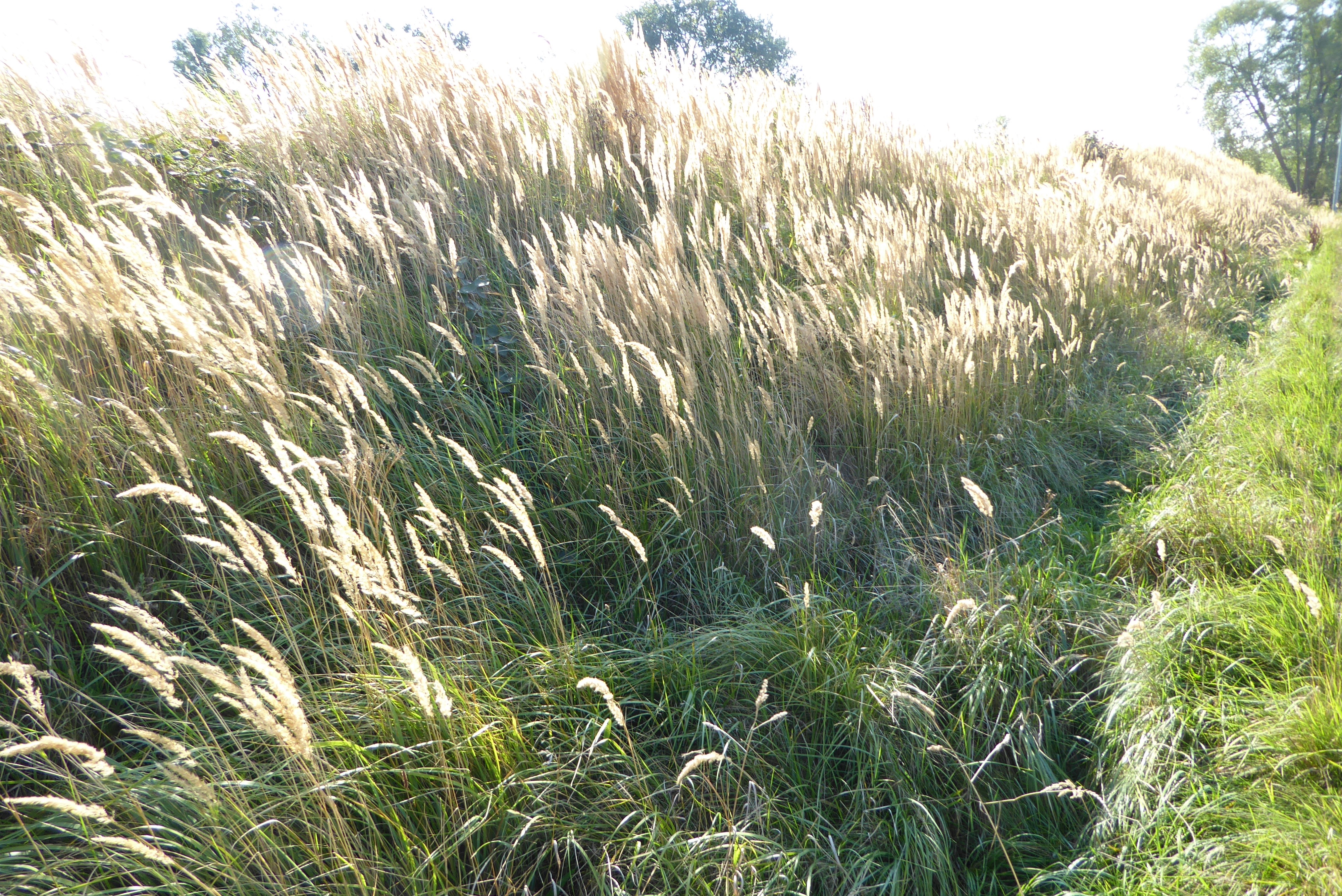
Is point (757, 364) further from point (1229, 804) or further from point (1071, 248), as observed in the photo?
point (1071, 248)

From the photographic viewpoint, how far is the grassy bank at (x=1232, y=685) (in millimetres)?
1480

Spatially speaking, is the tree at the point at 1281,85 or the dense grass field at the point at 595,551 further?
the tree at the point at 1281,85

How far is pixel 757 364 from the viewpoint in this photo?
3.29 m

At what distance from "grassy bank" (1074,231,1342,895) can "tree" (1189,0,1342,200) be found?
1598 inches

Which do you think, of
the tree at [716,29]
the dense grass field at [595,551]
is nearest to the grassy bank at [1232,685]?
the dense grass field at [595,551]

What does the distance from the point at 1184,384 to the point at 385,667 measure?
190 inches

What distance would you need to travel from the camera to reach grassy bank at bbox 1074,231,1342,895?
1.48 meters

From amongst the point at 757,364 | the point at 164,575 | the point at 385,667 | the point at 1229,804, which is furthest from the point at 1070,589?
the point at 164,575

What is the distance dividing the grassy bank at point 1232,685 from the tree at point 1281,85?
40595 mm

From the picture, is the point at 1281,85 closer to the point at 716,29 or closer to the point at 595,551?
the point at 716,29

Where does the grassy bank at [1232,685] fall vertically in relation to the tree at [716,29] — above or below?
below

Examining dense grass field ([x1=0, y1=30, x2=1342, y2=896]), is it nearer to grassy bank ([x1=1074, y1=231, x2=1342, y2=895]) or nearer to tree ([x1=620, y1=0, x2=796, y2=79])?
grassy bank ([x1=1074, y1=231, x2=1342, y2=895])

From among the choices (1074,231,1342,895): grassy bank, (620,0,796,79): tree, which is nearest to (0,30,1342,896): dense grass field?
(1074,231,1342,895): grassy bank

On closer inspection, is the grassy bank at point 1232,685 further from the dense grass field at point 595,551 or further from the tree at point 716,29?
the tree at point 716,29
